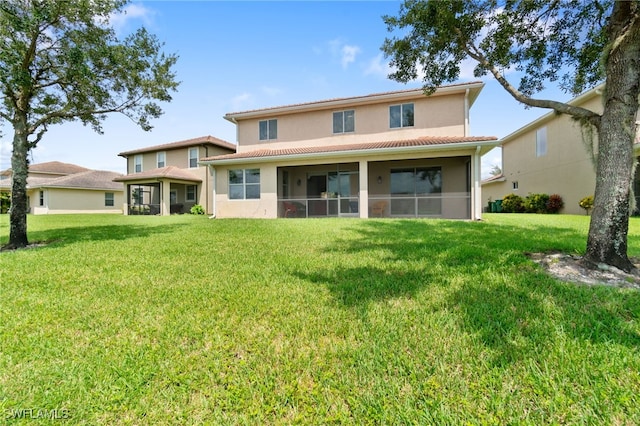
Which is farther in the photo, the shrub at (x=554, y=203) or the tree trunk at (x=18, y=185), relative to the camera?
the shrub at (x=554, y=203)

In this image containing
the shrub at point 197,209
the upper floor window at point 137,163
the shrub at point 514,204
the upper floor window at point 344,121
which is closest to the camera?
the upper floor window at point 344,121

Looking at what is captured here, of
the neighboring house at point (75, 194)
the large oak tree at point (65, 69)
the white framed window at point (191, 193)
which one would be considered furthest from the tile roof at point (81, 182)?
the large oak tree at point (65, 69)

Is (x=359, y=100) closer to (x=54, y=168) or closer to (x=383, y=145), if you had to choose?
(x=383, y=145)

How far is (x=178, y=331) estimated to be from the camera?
2787 mm

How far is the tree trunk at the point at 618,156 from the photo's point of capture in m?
4.03

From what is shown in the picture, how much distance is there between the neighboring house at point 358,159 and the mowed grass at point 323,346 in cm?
882

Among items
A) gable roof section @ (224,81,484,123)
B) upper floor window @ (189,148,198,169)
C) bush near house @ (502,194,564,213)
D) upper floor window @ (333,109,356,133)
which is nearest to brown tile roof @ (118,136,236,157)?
upper floor window @ (189,148,198,169)

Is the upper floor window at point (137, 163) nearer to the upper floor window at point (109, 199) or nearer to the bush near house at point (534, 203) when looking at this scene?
the upper floor window at point (109, 199)

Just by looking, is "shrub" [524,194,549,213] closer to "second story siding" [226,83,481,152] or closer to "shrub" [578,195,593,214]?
"shrub" [578,195,593,214]

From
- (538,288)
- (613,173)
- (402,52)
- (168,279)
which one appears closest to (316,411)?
(538,288)

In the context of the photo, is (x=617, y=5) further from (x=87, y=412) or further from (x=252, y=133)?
(x=252, y=133)

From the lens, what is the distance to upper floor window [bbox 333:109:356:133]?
14.8 metres

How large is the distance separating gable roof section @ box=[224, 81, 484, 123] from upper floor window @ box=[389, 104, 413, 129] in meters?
0.37

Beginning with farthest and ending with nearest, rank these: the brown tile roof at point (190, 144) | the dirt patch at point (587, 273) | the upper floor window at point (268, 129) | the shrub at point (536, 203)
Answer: the brown tile roof at point (190, 144) → the shrub at point (536, 203) → the upper floor window at point (268, 129) → the dirt patch at point (587, 273)
